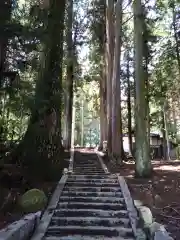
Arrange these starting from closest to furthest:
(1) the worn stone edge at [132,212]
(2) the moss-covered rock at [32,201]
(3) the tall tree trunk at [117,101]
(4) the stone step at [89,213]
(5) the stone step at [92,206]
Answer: (1) the worn stone edge at [132,212] → (2) the moss-covered rock at [32,201] → (4) the stone step at [89,213] → (5) the stone step at [92,206] → (3) the tall tree trunk at [117,101]

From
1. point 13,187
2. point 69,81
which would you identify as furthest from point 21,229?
point 69,81

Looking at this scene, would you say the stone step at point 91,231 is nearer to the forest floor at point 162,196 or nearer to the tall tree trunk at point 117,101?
the forest floor at point 162,196

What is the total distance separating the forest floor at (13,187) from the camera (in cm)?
783

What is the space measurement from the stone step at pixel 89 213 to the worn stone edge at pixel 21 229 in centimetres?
97

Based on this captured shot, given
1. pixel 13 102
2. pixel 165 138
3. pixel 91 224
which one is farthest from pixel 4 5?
pixel 165 138

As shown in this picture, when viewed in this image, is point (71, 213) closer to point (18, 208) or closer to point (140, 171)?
point (18, 208)

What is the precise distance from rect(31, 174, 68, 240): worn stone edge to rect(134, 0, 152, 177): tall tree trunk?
278 centimetres

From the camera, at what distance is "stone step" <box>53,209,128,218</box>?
8344mm

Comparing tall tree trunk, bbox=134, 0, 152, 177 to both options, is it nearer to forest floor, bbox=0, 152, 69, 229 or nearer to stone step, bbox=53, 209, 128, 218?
forest floor, bbox=0, 152, 69, 229

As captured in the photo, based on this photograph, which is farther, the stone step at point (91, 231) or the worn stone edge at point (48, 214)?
the stone step at point (91, 231)

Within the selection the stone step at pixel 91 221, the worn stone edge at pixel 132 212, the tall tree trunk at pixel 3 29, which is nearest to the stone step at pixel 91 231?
the worn stone edge at pixel 132 212

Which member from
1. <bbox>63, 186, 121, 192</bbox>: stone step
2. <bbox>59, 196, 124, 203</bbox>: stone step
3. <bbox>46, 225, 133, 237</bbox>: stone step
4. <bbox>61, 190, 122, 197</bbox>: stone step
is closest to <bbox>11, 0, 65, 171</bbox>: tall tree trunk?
<bbox>63, 186, 121, 192</bbox>: stone step

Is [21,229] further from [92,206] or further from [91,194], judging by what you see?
[91,194]

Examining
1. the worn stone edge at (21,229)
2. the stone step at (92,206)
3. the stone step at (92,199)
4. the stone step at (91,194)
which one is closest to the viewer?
the worn stone edge at (21,229)
